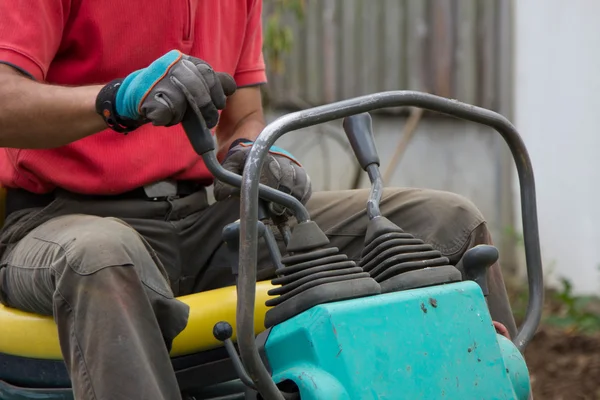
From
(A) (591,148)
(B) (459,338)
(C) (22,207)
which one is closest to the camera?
(B) (459,338)

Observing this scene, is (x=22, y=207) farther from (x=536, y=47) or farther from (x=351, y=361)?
(x=536, y=47)

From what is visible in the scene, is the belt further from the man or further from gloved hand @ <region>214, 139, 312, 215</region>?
gloved hand @ <region>214, 139, 312, 215</region>

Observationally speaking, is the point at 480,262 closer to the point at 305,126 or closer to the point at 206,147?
the point at 305,126

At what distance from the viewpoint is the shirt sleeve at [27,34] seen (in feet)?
7.02

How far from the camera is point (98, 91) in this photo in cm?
202

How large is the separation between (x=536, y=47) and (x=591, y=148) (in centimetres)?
60

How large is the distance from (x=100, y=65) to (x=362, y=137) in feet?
2.17

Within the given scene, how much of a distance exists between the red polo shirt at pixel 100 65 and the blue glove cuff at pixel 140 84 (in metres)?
0.39

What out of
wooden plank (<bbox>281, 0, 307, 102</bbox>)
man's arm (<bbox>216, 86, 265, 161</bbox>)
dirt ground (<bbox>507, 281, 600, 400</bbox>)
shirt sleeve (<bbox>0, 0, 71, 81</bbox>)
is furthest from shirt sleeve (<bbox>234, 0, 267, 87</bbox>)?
wooden plank (<bbox>281, 0, 307, 102</bbox>)

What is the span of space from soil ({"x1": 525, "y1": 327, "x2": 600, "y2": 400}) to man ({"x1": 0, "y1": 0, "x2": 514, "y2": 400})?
5.42 feet

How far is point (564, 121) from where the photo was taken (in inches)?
197

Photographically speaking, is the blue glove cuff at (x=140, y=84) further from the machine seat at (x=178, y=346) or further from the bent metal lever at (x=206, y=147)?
the machine seat at (x=178, y=346)

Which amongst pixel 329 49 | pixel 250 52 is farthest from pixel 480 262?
pixel 329 49

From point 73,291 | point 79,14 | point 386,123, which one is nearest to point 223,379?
point 73,291
